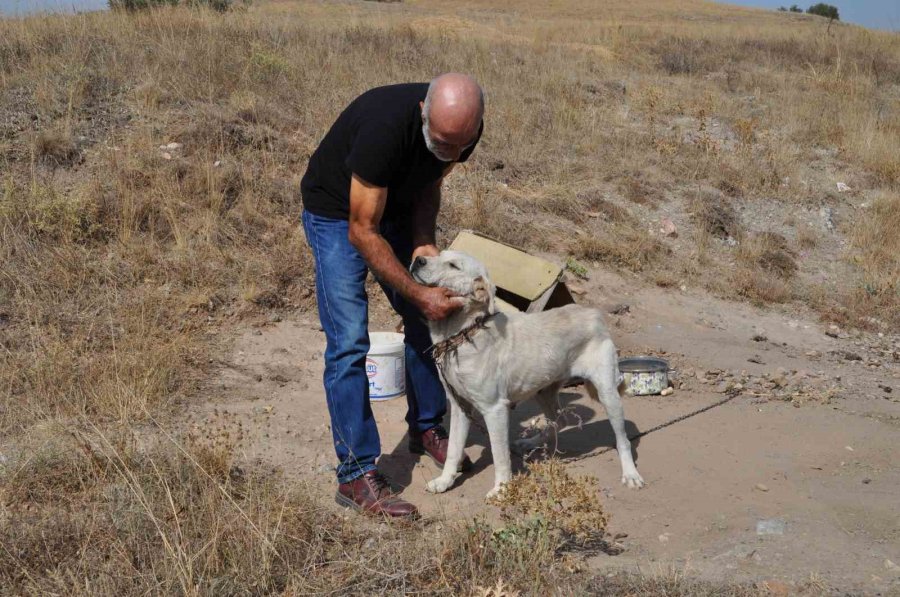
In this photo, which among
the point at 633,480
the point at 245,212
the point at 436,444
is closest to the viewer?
the point at 633,480

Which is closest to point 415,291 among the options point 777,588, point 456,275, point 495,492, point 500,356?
point 456,275

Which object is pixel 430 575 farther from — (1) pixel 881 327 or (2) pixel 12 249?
(1) pixel 881 327

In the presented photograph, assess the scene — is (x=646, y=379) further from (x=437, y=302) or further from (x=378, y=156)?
(x=378, y=156)

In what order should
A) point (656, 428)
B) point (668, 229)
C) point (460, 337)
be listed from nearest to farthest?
point (460, 337)
point (656, 428)
point (668, 229)

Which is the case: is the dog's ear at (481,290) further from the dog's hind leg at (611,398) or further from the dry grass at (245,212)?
the dry grass at (245,212)

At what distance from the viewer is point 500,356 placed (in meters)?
4.72

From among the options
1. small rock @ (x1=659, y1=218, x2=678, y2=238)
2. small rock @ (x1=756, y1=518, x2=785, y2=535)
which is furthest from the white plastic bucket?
small rock @ (x1=659, y1=218, x2=678, y2=238)

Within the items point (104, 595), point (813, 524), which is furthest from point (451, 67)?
point (104, 595)

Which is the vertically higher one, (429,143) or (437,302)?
(429,143)

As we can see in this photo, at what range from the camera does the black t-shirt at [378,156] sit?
4160mm

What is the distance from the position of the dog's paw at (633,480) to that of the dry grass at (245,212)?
1.37 m

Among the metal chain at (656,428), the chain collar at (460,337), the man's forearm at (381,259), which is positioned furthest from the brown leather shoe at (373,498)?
A: the metal chain at (656,428)

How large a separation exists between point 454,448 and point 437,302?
1.02 metres

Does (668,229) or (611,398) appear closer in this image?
(611,398)
